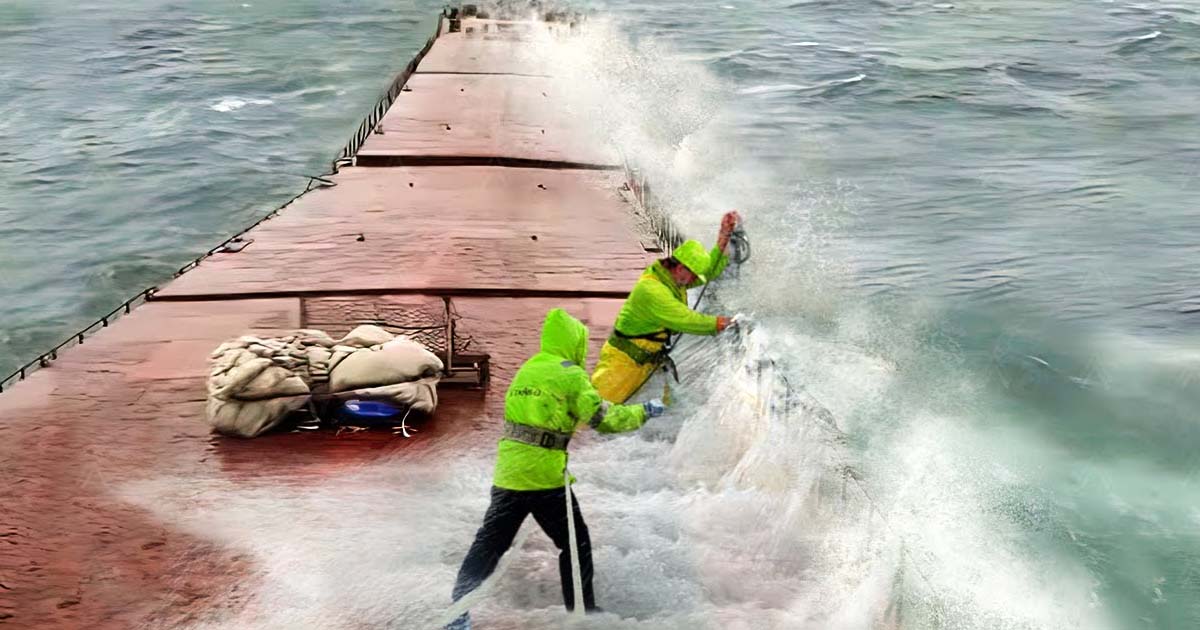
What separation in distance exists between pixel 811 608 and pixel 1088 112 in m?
28.3

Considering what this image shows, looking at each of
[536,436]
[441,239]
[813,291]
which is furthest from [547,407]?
[813,291]

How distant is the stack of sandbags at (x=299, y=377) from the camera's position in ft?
30.4

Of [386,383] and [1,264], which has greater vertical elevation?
[386,383]

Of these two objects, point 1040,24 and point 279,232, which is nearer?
point 279,232

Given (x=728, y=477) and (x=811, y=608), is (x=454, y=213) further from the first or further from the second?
(x=811, y=608)

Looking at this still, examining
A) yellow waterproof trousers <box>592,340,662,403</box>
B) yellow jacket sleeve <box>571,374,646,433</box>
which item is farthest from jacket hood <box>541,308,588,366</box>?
yellow waterproof trousers <box>592,340,662,403</box>

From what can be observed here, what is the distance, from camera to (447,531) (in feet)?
26.4

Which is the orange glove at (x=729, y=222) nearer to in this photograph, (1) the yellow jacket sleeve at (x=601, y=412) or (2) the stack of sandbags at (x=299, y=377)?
(1) the yellow jacket sleeve at (x=601, y=412)

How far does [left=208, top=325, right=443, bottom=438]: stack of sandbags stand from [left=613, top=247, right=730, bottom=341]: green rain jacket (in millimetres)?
2037

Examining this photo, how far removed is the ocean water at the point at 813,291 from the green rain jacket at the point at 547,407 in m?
1.17

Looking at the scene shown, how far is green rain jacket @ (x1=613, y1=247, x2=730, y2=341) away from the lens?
8516 millimetres

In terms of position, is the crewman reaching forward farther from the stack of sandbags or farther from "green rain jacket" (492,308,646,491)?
"green rain jacket" (492,308,646,491)

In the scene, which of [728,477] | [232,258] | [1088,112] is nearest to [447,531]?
[728,477]

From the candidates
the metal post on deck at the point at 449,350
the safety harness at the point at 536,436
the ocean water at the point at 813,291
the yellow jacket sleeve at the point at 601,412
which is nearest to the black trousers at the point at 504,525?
the safety harness at the point at 536,436
